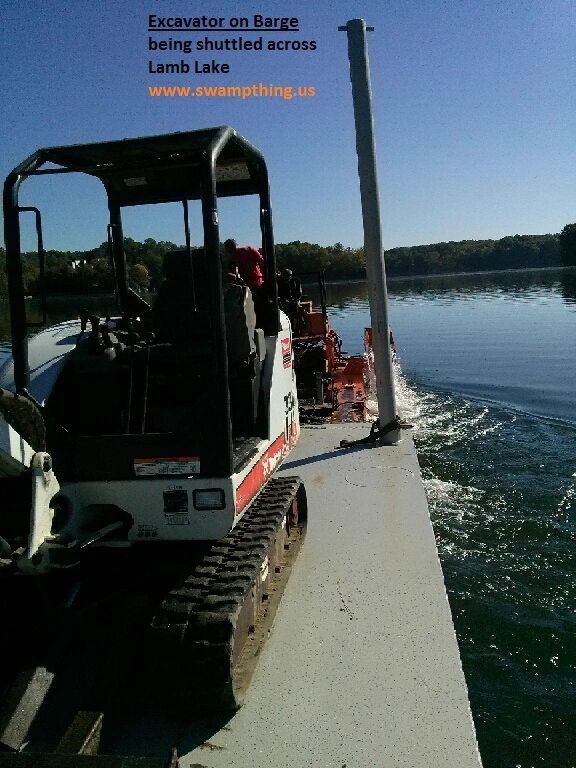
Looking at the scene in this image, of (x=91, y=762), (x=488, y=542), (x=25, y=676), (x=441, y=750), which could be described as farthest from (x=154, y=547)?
(x=488, y=542)

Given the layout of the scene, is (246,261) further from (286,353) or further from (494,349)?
(494,349)

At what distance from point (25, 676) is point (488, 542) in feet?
15.0

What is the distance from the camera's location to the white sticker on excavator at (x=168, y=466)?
371 cm

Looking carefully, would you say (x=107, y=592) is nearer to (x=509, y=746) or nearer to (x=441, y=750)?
(x=441, y=750)

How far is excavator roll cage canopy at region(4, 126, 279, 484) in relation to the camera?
3.65 meters

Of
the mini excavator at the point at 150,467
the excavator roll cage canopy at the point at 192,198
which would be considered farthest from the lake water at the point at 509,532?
the excavator roll cage canopy at the point at 192,198

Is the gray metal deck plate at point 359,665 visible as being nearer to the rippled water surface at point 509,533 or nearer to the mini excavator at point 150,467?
the mini excavator at point 150,467

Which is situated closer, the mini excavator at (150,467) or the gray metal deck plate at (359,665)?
the gray metal deck plate at (359,665)

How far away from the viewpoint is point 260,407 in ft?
15.7

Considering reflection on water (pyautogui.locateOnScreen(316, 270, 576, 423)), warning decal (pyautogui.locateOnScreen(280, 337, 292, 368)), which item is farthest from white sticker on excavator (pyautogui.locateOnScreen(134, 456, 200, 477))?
reflection on water (pyautogui.locateOnScreen(316, 270, 576, 423))

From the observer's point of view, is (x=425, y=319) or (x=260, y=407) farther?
(x=425, y=319)

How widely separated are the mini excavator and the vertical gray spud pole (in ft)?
14.0

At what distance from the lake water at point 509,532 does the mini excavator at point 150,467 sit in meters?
1.52

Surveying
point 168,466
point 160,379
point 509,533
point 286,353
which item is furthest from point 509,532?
point 168,466
